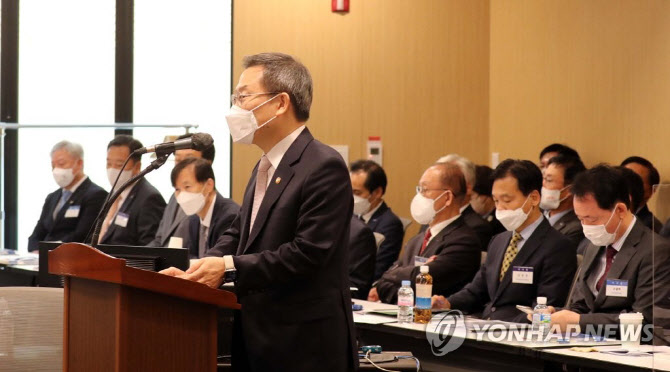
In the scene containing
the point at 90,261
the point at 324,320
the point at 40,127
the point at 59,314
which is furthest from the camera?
the point at 40,127

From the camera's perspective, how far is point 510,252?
5543 mm

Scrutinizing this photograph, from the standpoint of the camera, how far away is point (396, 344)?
16.5 ft

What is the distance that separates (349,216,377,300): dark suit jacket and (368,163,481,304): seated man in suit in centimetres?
21

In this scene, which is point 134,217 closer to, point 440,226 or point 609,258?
point 440,226

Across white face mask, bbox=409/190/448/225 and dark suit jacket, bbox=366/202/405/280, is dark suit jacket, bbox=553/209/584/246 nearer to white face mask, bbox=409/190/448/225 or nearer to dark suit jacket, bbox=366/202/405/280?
white face mask, bbox=409/190/448/225

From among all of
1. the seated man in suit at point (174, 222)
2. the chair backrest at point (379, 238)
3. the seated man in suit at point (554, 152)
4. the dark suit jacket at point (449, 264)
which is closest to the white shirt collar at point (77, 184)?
the seated man in suit at point (174, 222)

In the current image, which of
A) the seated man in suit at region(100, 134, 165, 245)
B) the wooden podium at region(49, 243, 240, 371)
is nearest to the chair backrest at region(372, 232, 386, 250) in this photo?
the seated man in suit at region(100, 134, 165, 245)

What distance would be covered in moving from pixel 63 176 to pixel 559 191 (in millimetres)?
4359

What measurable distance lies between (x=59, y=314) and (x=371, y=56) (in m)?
6.08

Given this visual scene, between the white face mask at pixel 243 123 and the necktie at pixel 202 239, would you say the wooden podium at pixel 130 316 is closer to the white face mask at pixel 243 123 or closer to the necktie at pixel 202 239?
the white face mask at pixel 243 123

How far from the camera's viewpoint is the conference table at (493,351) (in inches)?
157

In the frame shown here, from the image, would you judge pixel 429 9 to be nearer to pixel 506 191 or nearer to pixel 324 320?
pixel 506 191

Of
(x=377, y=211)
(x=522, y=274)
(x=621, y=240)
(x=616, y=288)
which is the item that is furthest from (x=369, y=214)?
(x=616, y=288)

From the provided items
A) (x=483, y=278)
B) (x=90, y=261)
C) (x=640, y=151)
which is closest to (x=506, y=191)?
(x=483, y=278)
